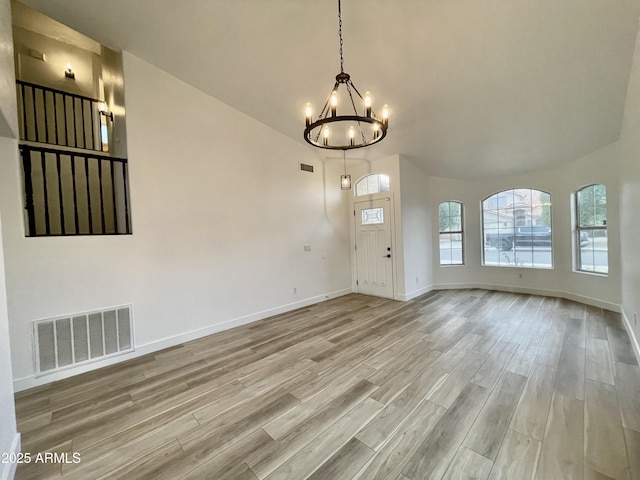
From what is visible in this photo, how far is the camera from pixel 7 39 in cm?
206

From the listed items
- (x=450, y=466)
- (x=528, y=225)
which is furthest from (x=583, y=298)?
(x=450, y=466)

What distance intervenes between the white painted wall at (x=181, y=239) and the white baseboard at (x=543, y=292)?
371 cm

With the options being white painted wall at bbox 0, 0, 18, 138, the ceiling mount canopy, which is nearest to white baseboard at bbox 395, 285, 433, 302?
the ceiling mount canopy

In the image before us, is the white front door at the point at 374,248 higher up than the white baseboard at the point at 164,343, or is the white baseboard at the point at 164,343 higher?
the white front door at the point at 374,248

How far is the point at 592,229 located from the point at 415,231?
3091 mm

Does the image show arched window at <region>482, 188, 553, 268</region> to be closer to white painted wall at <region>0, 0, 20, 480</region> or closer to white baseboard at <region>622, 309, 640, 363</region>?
white baseboard at <region>622, 309, 640, 363</region>

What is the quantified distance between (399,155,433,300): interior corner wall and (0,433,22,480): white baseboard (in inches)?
207

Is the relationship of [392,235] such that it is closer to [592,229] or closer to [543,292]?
[543,292]

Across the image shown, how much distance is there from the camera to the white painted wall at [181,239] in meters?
2.81

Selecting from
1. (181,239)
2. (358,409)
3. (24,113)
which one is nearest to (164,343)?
(181,239)

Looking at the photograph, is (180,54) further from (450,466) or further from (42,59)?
(450,466)

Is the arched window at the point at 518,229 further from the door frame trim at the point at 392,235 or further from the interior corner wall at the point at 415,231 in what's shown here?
the door frame trim at the point at 392,235

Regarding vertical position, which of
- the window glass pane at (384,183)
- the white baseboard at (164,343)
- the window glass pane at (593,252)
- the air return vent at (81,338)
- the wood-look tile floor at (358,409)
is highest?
the window glass pane at (384,183)

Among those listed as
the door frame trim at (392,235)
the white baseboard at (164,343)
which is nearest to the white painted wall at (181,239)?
the white baseboard at (164,343)
